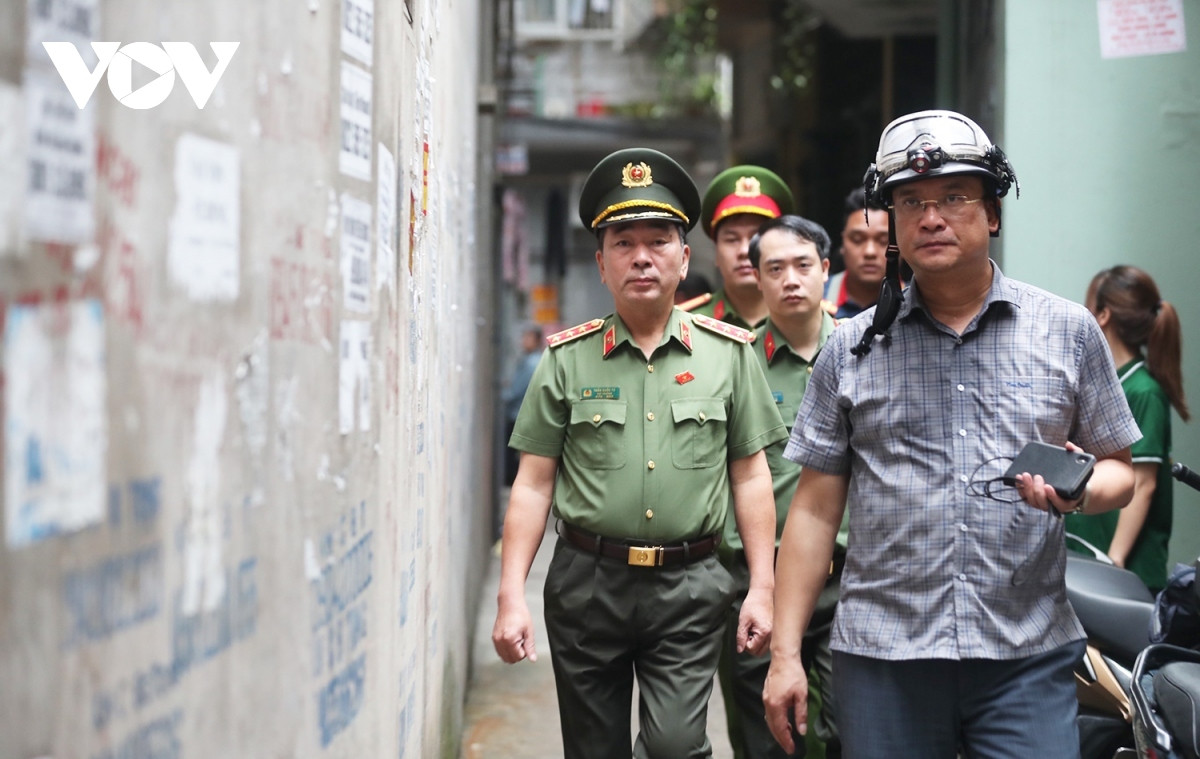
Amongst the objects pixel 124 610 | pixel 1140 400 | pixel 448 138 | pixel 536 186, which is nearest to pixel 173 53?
pixel 124 610

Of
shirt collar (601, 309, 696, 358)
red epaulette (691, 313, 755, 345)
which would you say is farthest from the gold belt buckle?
red epaulette (691, 313, 755, 345)

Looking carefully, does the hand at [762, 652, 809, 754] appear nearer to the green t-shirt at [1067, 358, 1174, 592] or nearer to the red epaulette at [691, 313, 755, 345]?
the red epaulette at [691, 313, 755, 345]

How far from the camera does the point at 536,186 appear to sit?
Result: 80.0 ft

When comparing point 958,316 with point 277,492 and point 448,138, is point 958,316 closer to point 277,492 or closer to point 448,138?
point 277,492

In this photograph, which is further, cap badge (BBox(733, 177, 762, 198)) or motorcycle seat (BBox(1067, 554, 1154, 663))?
cap badge (BBox(733, 177, 762, 198))

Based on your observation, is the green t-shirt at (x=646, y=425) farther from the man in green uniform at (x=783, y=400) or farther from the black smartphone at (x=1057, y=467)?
the black smartphone at (x=1057, y=467)

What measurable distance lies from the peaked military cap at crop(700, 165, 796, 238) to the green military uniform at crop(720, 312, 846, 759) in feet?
3.00

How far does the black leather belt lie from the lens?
3623mm

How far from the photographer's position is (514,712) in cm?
610

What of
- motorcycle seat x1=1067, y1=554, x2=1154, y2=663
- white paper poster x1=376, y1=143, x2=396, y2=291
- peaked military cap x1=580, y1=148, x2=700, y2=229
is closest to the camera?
white paper poster x1=376, y1=143, x2=396, y2=291

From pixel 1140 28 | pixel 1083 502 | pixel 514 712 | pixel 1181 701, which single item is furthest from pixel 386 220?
pixel 1140 28

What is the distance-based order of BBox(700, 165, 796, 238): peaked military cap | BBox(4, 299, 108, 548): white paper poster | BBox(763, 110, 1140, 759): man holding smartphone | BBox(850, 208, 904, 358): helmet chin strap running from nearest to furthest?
1. BBox(4, 299, 108, 548): white paper poster
2. BBox(763, 110, 1140, 759): man holding smartphone
3. BBox(850, 208, 904, 358): helmet chin strap
4. BBox(700, 165, 796, 238): peaked military cap

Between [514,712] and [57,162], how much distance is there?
510cm

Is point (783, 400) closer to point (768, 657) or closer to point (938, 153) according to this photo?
point (768, 657)
